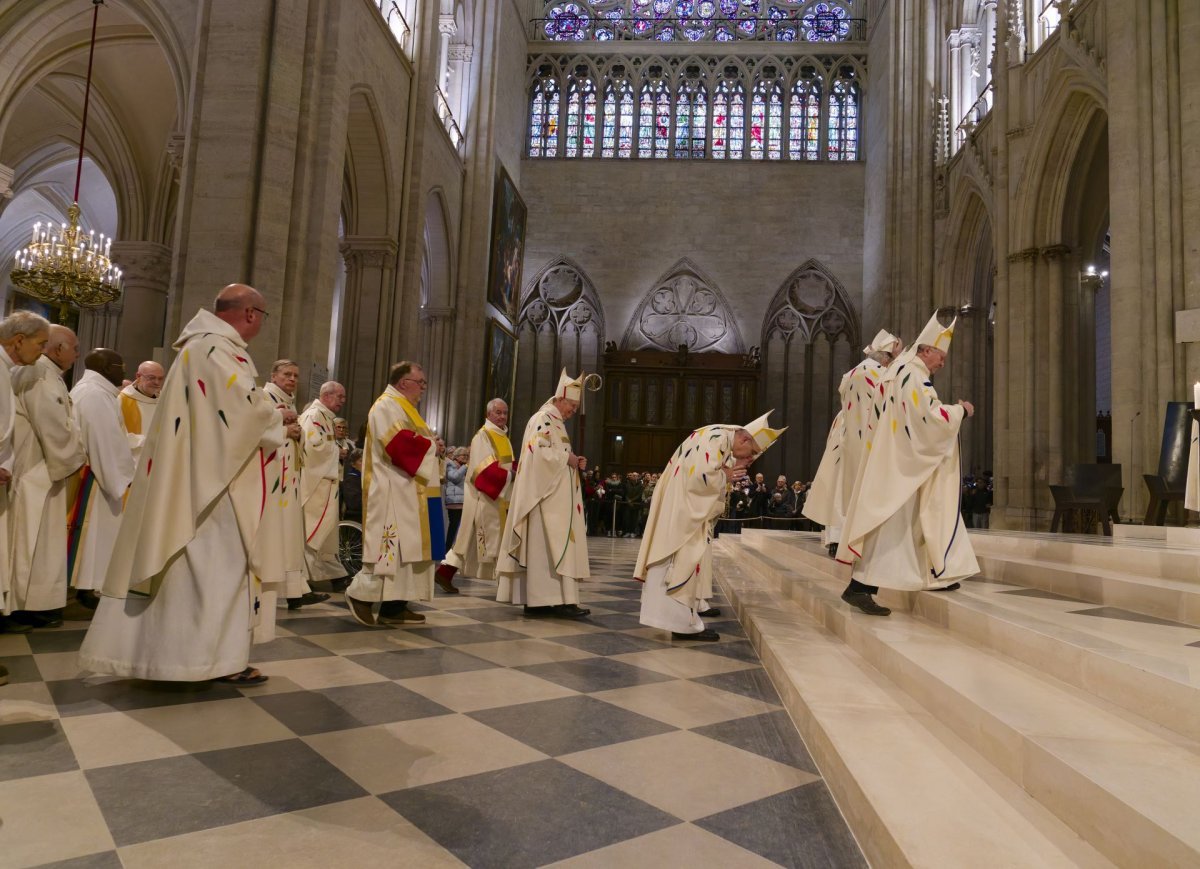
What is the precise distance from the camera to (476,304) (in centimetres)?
1827

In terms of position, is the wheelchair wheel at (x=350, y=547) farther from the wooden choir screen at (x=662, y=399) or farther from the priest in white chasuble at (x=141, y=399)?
the wooden choir screen at (x=662, y=399)

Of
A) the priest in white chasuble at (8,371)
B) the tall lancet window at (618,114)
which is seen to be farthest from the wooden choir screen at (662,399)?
the priest in white chasuble at (8,371)

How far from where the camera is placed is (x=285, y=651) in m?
4.17

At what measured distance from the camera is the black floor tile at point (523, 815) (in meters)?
2.02

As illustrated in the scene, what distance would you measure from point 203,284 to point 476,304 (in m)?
9.56

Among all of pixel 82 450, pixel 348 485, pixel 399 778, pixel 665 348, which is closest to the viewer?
pixel 399 778

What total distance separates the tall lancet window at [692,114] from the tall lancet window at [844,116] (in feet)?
11.8

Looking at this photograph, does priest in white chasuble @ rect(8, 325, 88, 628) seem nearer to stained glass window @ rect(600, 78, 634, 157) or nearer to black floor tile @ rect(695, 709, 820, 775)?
black floor tile @ rect(695, 709, 820, 775)

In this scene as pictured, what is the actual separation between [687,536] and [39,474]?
3663 mm

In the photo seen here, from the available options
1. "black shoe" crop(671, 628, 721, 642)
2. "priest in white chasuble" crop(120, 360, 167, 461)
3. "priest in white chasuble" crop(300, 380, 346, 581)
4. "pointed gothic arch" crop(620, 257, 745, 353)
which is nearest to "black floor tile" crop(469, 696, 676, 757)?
"black shoe" crop(671, 628, 721, 642)

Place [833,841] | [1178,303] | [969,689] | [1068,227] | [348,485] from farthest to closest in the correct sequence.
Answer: [1068,227], [1178,303], [348,485], [969,689], [833,841]

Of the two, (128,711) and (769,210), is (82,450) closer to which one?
(128,711)

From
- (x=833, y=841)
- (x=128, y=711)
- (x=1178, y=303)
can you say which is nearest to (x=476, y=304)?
(x=1178, y=303)

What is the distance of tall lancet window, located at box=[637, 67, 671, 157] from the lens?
23.6 metres
